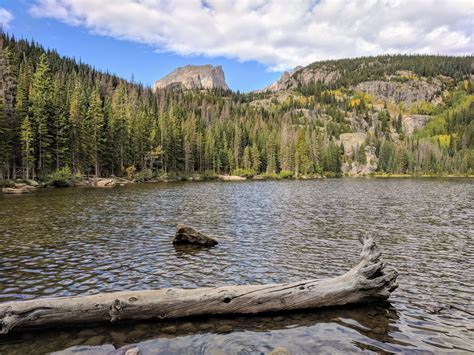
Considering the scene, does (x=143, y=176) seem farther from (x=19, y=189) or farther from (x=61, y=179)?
(x=19, y=189)

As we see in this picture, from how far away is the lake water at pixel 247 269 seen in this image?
9258 millimetres

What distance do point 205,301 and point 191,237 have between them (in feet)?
35.0

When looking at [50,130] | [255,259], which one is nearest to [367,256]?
[255,259]

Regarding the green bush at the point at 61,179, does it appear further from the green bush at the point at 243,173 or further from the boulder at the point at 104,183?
the green bush at the point at 243,173

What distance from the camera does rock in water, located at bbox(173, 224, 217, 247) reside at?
68.7ft

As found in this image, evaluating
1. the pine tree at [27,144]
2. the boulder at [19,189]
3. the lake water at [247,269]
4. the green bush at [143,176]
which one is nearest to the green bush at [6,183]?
the boulder at [19,189]

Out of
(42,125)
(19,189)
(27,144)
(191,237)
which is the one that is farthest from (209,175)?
(191,237)

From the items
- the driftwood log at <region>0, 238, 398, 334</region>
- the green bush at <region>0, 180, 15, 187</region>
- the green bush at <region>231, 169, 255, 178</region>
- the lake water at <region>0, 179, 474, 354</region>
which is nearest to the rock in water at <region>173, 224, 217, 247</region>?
the lake water at <region>0, 179, 474, 354</region>

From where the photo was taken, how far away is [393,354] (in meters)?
8.64

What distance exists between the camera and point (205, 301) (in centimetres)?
1045

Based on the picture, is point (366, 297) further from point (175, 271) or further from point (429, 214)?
point (429, 214)

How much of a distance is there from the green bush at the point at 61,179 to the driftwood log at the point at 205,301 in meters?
63.2

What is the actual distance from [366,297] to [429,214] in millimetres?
28173

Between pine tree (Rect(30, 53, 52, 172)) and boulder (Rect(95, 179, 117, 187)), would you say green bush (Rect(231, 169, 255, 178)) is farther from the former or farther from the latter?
pine tree (Rect(30, 53, 52, 172))
